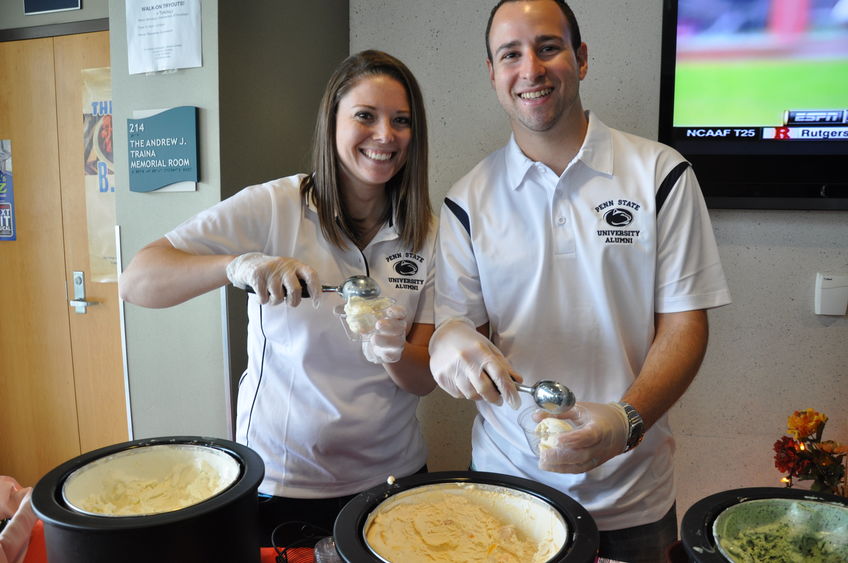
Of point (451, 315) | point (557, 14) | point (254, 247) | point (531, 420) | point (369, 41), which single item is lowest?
point (531, 420)

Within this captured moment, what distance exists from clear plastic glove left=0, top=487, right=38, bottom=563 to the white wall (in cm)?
181

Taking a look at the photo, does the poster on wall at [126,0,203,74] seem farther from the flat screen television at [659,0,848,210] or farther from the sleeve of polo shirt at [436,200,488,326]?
the flat screen television at [659,0,848,210]

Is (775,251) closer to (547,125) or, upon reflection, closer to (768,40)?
(768,40)

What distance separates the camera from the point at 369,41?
8.05 feet

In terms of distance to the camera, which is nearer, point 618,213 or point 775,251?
point 618,213

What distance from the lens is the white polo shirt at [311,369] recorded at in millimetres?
1493

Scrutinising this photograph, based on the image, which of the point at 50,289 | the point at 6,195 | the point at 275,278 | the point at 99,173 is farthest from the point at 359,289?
the point at 6,195

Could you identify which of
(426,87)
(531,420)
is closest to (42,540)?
(531,420)

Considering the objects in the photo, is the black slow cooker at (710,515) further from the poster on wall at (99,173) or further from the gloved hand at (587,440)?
the poster on wall at (99,173)

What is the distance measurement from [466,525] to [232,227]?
34.8 inches

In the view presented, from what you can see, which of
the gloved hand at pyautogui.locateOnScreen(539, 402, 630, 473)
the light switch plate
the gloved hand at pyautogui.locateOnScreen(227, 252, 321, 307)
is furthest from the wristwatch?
the light switch plate

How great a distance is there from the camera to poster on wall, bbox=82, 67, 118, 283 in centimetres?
299

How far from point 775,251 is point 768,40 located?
0.69m

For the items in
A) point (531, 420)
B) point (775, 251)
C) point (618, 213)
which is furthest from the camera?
point (775, 251)
